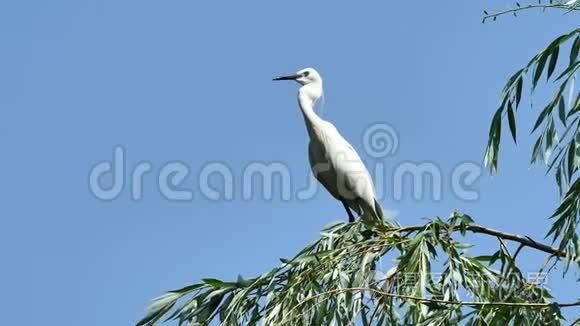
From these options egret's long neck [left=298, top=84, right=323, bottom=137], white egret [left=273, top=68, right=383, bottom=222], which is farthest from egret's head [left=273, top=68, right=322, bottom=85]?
white egret [left=273, top=68, right=383, bottom=222]

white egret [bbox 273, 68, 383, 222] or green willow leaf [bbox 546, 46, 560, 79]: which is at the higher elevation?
green willow leaf [bbox 546, 46, 560, 79]

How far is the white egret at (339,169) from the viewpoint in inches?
238

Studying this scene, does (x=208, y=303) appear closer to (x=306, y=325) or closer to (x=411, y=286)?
(x=306, y=325)

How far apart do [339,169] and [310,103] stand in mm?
489

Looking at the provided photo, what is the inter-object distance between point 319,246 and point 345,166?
161cm

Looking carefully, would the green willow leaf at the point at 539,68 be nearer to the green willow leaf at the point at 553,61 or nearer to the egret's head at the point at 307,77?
the green willow leaf at the point at 553,61

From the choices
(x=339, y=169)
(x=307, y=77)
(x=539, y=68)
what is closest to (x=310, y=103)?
(x=307, y=77)

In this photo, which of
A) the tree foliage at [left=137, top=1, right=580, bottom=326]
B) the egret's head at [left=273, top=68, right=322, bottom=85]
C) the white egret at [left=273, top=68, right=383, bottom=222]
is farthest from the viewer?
the egret's head at [left=273, top=68, right=322, bottom=85]

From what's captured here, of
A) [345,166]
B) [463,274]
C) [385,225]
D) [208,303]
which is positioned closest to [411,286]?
[463,274]

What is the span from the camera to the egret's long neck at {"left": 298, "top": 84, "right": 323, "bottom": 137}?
6.12 meters

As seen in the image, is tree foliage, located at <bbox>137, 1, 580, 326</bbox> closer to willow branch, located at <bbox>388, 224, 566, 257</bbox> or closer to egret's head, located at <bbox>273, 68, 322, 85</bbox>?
willow branch, located at <bbox>388, 224, 566, 257</bbox>

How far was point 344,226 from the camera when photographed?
4566 millimetres

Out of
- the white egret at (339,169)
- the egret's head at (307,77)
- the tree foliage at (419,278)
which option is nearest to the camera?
the tree foliage at (419,278)

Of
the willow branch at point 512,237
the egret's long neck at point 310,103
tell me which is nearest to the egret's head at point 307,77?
the egret's long neck at point 310,103
